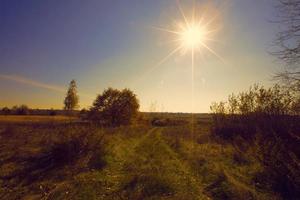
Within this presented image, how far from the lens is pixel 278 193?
7.71 metres

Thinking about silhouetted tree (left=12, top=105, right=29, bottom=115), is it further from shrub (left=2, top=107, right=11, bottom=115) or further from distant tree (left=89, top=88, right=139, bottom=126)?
distant tree (left=89, top=88, right=139, bottom=126)

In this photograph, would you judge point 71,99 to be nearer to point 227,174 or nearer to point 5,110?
point 5,110

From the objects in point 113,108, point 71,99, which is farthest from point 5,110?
point 113,108

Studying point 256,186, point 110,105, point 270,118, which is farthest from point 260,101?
point 110,105

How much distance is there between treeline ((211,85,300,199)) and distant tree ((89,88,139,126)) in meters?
20.4

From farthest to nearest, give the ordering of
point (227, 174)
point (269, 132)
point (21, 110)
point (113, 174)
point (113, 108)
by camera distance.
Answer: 1. point (21, 110)
2. point (113, 108)
3. point (269, 132)
4. point (113, 174)
5. point (227, 174)

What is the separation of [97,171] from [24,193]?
313 cm

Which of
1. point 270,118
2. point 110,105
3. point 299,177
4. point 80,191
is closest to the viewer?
point 299,177

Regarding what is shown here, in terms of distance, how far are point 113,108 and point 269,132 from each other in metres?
32.6

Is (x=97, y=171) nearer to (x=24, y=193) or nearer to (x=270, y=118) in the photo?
(x=24, y=193)

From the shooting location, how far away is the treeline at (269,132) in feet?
27.3

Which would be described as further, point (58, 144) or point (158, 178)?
point (58, 144)

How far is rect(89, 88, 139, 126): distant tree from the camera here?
44875 millimetres

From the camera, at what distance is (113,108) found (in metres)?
45.6
